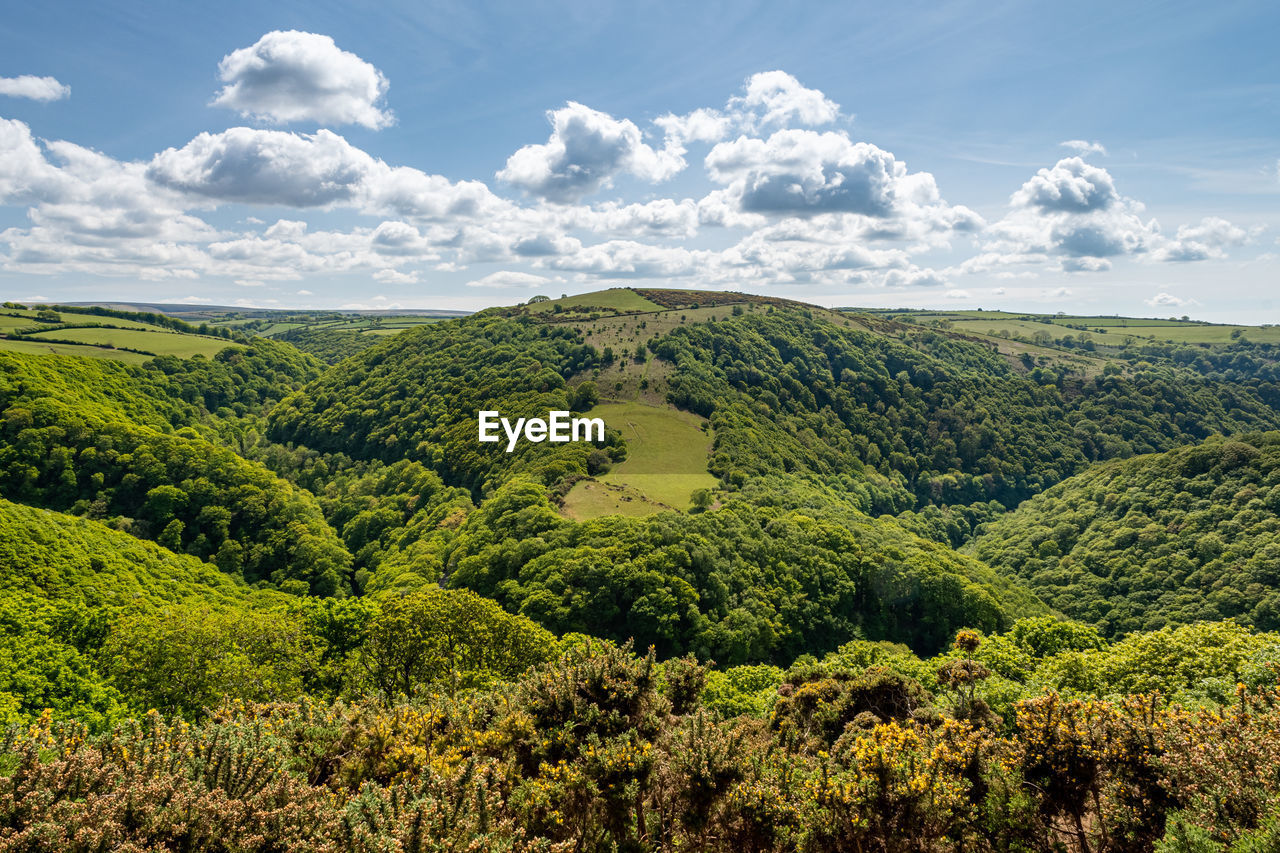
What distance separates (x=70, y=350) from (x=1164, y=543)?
268 meters

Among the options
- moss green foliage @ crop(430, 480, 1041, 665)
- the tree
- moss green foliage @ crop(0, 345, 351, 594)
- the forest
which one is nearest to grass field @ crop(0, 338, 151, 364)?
the forest

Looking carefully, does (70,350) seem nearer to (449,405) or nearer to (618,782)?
(449,405)

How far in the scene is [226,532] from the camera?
307 ft

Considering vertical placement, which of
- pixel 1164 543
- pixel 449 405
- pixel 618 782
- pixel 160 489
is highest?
pixel 449 405

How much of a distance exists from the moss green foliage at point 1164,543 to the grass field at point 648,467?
2799 inches

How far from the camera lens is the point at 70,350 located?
16575cm

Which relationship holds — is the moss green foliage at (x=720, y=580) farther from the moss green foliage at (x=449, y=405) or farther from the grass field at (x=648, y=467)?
the moss green foliage at (x=449, y=405)

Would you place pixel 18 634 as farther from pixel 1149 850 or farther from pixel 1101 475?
pixel 1101 475

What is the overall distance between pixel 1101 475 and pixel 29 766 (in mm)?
182842

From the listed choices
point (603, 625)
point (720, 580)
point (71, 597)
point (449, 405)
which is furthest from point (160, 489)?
point (720, 580)

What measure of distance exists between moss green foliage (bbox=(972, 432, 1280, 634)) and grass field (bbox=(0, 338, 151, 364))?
787ft

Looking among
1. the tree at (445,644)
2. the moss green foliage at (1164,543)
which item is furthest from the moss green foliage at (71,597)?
the moss green foliage at (1164,543)

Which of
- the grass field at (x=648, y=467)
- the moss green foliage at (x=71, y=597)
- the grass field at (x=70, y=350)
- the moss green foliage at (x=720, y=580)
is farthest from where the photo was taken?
the grass field at (x=70, y=350)

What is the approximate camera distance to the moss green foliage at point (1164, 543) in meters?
90.4
